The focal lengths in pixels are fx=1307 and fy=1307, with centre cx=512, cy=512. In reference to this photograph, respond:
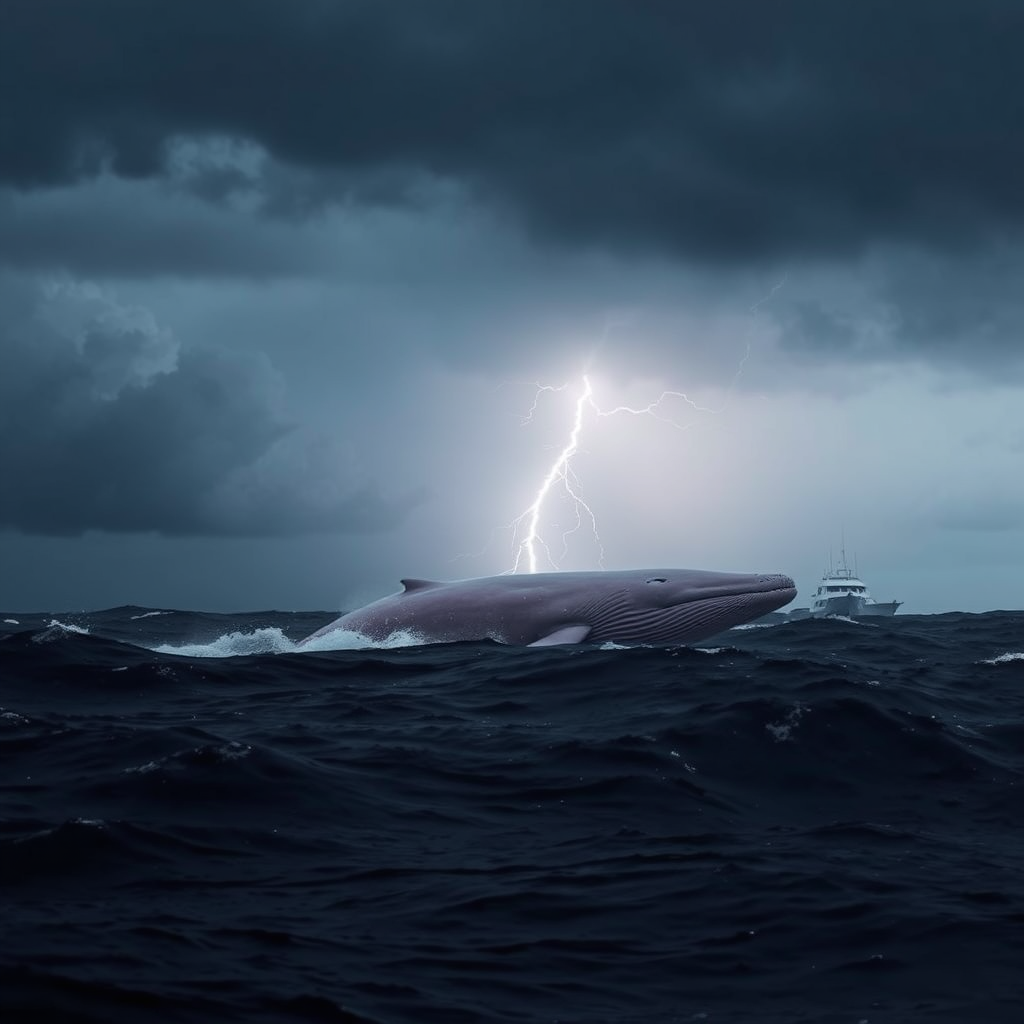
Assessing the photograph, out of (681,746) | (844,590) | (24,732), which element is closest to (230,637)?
(24,732)

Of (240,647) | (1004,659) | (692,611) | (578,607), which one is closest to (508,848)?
(578,607)

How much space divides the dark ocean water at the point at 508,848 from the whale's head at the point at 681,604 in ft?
15.1

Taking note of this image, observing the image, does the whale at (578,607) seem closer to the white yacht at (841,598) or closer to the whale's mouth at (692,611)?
the whale's mouth at (692,611)

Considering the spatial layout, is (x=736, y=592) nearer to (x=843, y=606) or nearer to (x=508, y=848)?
(x=508, y=848)

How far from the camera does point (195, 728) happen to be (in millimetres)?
14945

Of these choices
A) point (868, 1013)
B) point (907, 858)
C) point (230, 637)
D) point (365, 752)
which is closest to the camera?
point (868, 1013)

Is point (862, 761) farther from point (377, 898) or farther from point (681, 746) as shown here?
point (377, 898)

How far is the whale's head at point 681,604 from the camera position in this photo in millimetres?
24938

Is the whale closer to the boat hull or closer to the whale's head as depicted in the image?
the whale's head

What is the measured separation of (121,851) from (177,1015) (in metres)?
3.37

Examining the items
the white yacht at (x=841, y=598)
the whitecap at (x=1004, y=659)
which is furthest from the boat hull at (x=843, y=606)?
the whitecap at (x=1004, y=659)

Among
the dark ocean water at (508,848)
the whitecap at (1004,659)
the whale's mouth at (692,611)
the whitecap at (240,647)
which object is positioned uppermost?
the whale's mouth at (692,611)

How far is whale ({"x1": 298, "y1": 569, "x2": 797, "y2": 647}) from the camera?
24719 mm

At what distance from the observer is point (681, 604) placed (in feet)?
83.6
